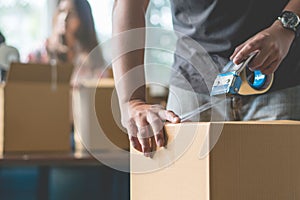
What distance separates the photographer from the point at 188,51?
1135 millimetres

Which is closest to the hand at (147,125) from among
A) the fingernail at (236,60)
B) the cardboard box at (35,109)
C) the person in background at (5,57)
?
the fingernail at (236,60)

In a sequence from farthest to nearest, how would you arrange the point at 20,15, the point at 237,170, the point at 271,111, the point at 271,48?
the point at 20,15, the point at 271,111, the point at 271,48, the point at 237,170

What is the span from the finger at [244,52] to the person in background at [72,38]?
2568 mm

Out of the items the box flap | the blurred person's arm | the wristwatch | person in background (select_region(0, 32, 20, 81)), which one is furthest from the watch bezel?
person in background (select_region(0, 32, 20, 81))

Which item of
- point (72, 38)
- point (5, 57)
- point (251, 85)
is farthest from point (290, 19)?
point (72, 38)

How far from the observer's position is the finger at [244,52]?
33.4 inches

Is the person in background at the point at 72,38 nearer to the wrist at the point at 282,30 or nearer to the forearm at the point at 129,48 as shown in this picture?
the forearm at the point at 129,48

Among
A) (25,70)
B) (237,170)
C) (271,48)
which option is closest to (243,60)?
(271,48)

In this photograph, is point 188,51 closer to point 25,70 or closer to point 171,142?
point 171,142

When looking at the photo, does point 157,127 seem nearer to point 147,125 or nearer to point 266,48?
point 147,125

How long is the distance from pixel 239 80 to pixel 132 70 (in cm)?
22

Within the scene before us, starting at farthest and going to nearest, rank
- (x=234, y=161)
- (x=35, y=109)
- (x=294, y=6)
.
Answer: (x=35, y=109)
(x=294, y=6)
(x=234, y=161)

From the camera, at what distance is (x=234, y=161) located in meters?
0.75

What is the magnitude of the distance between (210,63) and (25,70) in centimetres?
166
